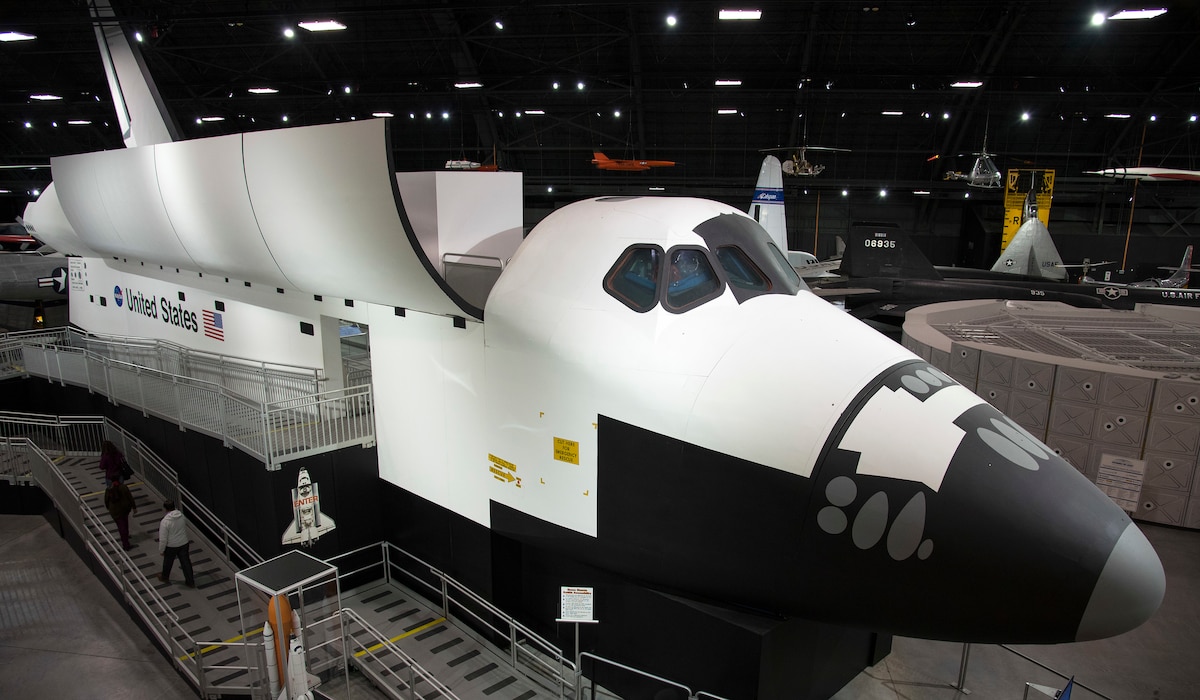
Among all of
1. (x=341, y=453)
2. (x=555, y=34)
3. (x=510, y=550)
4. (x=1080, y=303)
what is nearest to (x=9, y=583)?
Result: (x=341, y=453)

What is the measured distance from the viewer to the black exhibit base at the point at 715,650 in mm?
6000

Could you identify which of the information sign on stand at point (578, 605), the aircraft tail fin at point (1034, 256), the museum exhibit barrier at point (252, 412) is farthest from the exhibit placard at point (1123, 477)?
the aircraft tail fin at point (1034, 256)

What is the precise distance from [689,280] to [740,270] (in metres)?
0.54

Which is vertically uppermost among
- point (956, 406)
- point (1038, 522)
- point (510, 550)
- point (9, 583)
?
point (956, 406)

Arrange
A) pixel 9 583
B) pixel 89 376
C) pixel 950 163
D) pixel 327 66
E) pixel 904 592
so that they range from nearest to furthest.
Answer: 1. pixel 904 592
2. pixel 9 583
3. pixel 89 376
4. pixel 327 66
5. pixel 950 163

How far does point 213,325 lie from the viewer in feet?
47.5

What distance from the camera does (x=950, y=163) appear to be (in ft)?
124

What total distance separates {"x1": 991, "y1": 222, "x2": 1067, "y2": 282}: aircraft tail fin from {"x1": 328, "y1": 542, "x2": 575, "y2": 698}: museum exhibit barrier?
25.7 m

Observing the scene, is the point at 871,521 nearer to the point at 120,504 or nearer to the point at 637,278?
the point at 637,278

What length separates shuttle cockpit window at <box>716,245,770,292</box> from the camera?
6.19 metres

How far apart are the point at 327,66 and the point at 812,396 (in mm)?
34802

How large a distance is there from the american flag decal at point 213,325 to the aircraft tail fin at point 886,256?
20.6 meters

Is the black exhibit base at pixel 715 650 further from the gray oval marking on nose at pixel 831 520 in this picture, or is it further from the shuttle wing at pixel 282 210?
the shuttle wing at pixel 282 210

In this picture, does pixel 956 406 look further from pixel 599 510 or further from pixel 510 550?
pixel 510 550
